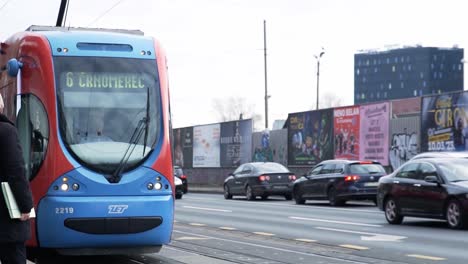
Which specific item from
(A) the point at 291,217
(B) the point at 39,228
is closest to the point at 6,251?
(B) the point at 39,228

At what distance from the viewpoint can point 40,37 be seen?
10.9m

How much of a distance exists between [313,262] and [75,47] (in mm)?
4307

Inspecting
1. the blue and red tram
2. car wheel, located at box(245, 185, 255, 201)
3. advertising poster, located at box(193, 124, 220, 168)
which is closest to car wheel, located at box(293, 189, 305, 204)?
car wheel, located at box(245, 185, 255, 201)

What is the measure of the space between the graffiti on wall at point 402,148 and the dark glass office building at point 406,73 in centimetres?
14220

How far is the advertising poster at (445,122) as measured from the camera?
30.2 meters

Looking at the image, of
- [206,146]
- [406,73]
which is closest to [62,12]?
[206,146]

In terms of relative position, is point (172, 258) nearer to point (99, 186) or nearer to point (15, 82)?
point (99, 186)

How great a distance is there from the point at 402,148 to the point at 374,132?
6.80 feet

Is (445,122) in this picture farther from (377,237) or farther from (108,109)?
(108,109)

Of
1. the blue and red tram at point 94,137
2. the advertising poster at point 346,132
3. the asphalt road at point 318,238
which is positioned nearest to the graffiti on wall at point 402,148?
the advertising poster at point 346,132

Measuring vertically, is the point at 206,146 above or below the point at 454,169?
above

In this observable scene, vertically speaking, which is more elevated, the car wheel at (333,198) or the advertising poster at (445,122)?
the advertising poster at (445,122)

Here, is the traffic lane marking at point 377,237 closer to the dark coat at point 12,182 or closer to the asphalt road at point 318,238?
the asphalt road at point 318,238

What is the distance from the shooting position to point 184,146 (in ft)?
187
